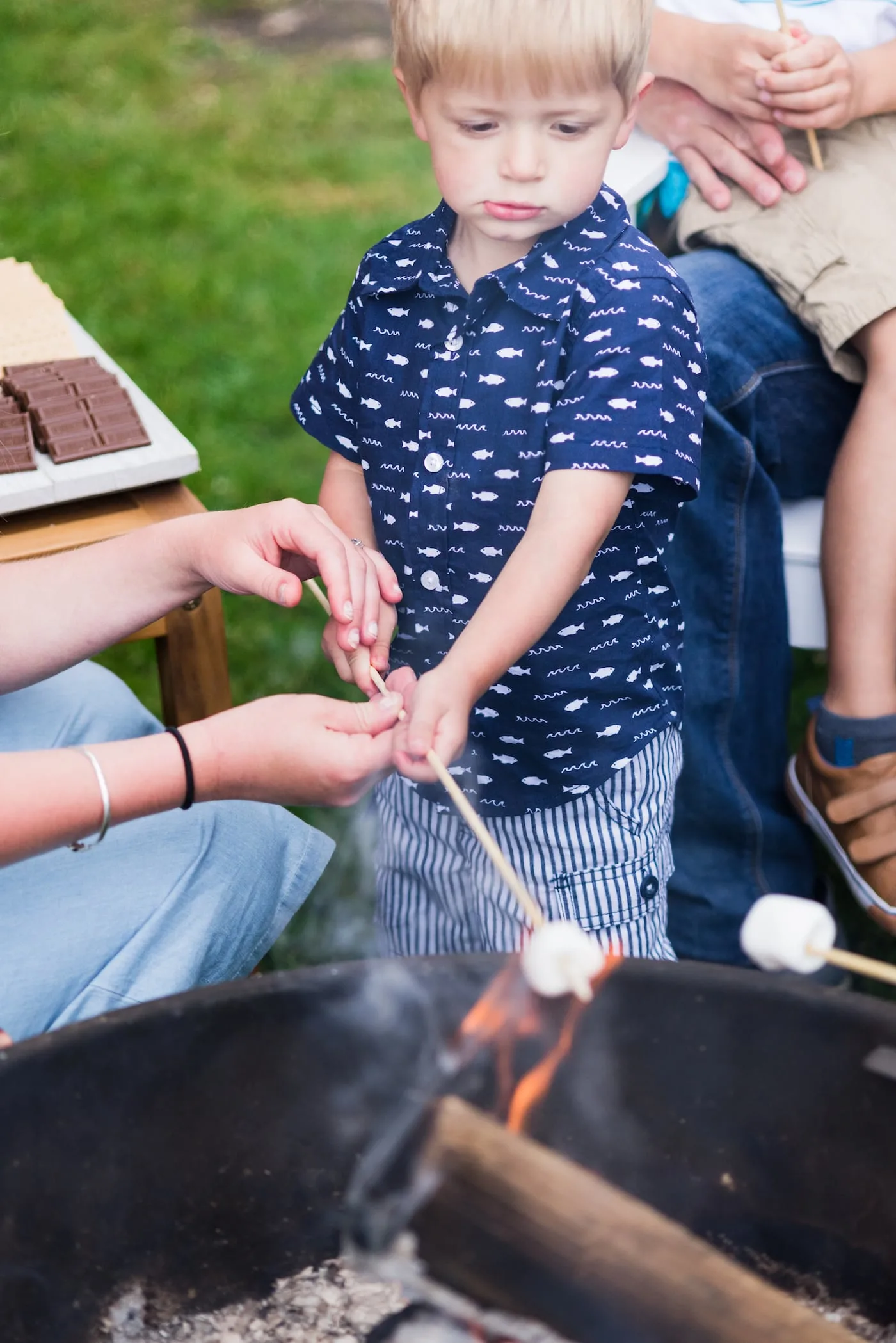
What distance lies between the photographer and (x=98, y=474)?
1.79 metres

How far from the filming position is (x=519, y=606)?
1380mm

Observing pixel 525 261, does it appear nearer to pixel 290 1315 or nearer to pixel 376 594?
pixel 376 594

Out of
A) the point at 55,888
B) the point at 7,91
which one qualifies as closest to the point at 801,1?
the point at 55,888

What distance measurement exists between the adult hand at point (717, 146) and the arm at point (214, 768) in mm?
1092

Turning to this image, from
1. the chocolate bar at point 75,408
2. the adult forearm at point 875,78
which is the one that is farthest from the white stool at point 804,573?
the chocolate bar at point 75,408

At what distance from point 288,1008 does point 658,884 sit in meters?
0.63

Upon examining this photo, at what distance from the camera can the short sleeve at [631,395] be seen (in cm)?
141

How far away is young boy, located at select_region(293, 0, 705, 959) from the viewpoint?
1366 millimetres

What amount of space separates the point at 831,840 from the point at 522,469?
0.84 meters

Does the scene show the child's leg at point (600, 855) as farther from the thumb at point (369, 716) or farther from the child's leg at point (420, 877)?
the thumb at point (369, 716)

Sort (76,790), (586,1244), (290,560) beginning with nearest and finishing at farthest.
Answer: (586,1244), (76,790), (290,560)

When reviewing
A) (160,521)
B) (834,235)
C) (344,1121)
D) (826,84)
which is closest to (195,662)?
(160,521)

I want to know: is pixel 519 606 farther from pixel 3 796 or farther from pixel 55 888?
pixel 55 888

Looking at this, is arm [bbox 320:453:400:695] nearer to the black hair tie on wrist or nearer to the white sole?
the black hair tie on wrist
